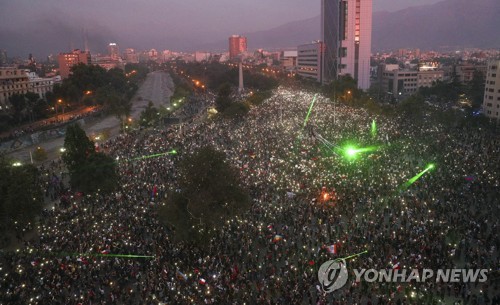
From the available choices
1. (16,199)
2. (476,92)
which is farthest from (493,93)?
(16,199)

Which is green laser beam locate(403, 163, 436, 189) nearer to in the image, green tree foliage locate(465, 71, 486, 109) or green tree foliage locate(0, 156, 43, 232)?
green tree foliage locate(0, 156, 43, 232)

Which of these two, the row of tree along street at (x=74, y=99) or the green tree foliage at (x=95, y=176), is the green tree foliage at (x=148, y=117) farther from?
the green tree foliage at (x=95, y=176)

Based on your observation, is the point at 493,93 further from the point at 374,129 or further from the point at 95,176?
the point at 95,176

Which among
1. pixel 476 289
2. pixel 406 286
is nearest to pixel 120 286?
pixel 406 286

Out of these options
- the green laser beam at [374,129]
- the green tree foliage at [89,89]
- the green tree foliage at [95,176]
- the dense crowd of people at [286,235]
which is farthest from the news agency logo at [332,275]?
the green tree foliage at [89,89]

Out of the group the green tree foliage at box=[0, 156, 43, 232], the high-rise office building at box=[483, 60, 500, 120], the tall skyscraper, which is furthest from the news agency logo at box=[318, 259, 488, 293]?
the tall skyscraper

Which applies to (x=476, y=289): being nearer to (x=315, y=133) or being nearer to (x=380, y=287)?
(x=380, y=287)
